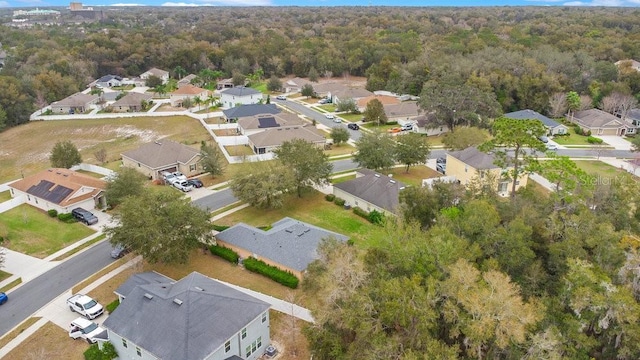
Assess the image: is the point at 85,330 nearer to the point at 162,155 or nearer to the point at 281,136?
the point at 162,155

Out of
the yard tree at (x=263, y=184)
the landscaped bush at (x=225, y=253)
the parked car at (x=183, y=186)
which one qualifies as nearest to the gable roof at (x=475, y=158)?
the yard tree at (x=263, y=184)

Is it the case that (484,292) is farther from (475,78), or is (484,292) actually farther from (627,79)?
(627,79)

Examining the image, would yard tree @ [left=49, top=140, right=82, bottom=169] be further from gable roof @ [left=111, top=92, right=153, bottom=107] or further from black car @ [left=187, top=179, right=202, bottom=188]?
gable roof @ [left=111, top=92, right=153, bottom=107]

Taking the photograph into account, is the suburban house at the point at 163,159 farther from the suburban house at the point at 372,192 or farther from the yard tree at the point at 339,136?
the yard tree at the point at 339,136

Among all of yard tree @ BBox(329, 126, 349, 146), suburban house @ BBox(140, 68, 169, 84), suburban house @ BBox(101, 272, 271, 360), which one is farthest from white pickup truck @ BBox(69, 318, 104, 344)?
suburban house @ BBox(140, 68, 169, 84)

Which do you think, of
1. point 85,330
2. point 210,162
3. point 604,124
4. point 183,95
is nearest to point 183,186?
point 210,162

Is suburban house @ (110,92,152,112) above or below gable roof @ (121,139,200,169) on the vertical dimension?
below
